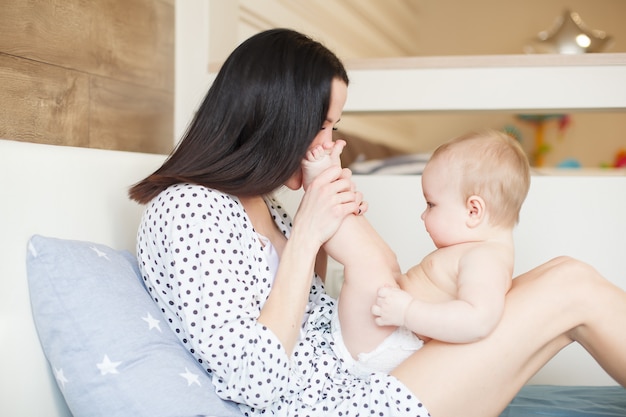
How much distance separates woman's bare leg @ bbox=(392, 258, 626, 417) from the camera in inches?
47.3

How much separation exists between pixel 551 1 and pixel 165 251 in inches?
164

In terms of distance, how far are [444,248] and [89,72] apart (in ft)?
3.13

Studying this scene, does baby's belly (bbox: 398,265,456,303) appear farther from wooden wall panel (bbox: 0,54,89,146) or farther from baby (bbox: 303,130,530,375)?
wooden wall panel (bbox: 0,54,89,146)

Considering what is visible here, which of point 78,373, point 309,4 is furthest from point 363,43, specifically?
point 78,373

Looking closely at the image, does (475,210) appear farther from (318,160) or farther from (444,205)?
(318,160)

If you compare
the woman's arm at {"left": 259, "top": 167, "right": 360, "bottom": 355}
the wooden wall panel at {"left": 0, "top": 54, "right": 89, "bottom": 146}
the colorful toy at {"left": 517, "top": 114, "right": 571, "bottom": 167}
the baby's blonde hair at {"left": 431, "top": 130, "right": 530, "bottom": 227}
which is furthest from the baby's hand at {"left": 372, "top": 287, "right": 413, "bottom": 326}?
the colorful toy at {"left": 517, "top": 114, "right": 571, "bottom": 167}

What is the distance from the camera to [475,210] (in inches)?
51.9

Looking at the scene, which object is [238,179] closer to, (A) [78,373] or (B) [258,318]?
(B) [258,318]

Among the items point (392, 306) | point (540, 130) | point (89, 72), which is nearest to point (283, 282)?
point (392, 306)

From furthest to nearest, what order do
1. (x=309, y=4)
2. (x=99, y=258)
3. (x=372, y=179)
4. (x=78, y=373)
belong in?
(x=309, y=4)
(x=372, y=179)
(x=99, y=258)
(x=78, y=373)

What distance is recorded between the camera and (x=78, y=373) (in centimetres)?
114

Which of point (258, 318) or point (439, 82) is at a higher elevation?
point (439, 82)

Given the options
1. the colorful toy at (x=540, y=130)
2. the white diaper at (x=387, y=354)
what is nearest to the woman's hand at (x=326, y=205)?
the white diaper at (x=387, y=354)

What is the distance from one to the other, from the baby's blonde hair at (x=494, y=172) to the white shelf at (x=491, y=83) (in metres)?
0.80
